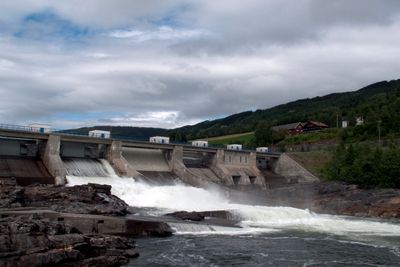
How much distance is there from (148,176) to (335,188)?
21678 mm

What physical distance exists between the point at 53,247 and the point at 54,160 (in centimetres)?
2687

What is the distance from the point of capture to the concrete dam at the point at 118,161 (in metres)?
47.4

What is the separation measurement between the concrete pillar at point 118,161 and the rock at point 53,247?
2765cm

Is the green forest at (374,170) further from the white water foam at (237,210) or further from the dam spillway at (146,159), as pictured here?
the dam spillway at (146,159)

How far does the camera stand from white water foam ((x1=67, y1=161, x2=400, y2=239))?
37.6 meters

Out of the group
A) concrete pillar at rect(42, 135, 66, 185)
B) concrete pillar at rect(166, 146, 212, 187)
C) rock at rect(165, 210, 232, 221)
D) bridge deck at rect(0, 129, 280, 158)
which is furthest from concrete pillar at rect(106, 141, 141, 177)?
rock at rect(165, 210, 232, 221)

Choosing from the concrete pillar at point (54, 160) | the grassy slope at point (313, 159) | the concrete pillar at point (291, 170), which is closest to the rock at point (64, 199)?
the concrete pillar at point (54, 160)

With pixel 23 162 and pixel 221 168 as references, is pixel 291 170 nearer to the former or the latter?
pixel 221 168

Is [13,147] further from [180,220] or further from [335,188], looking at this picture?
[335,188]

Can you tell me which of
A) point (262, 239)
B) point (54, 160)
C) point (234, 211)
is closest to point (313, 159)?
point (234, 211)

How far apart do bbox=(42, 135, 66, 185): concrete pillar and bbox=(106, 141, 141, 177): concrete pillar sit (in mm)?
7263

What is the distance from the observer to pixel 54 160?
48.1 m

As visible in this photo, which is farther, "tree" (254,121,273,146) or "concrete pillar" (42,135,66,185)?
"tree" (254,121,273,146)

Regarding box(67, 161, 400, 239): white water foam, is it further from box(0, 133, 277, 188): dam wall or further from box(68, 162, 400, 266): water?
box(0, 133, 277, 188): dam wall
